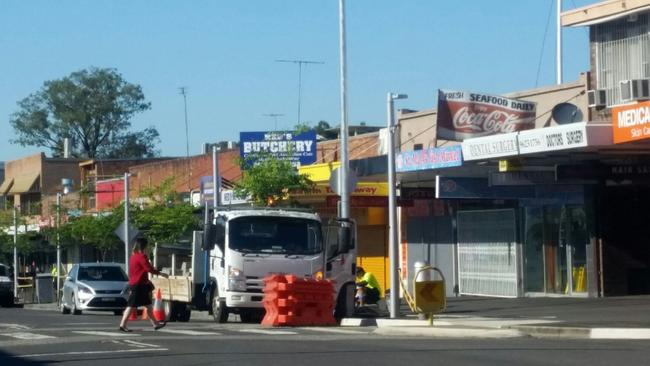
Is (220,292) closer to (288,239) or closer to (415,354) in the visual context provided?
(288,239)

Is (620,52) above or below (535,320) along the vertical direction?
above

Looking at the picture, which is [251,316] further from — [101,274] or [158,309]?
[101,274]

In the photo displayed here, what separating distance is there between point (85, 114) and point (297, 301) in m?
71.1

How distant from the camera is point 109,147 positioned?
9444cm

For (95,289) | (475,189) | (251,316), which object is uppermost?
(475,189)

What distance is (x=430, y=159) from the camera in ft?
99.1

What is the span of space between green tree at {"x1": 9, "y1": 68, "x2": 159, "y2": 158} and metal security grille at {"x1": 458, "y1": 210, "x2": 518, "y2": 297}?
196 feet

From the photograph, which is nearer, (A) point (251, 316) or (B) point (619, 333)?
(B) point (619, 333)

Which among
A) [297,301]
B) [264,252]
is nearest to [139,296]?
[297,301]

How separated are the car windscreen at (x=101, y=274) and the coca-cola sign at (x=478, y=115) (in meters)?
11.9

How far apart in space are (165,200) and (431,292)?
1072 inches

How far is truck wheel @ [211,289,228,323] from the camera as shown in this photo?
2498cm

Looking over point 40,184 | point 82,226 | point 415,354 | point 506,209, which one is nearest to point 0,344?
point 415,354

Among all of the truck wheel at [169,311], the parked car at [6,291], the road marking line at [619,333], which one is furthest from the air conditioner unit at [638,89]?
the parked car at [6,291]
